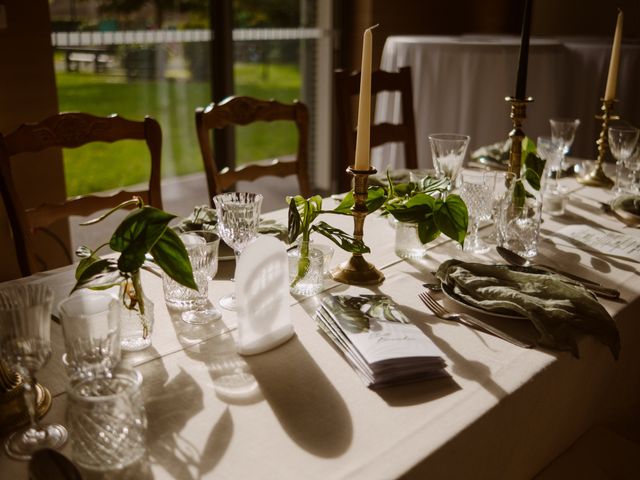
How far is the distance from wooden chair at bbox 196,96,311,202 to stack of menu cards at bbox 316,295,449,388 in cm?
93

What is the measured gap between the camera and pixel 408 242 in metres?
1.35

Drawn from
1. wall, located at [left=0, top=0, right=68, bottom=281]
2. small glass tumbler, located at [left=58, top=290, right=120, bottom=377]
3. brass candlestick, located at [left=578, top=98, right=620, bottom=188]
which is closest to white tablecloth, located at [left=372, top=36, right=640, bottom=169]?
brass candlestick, located at [left=578, top=98, right=620, bottom=188]

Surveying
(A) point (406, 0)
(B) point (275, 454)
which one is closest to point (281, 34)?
(A) point (406, 0)

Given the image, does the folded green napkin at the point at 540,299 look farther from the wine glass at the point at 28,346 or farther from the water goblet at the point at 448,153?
the wine glass at the point at 28,346

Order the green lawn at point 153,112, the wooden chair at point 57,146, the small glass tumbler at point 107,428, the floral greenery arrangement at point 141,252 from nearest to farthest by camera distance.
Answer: the small glass tumbler at point 107,428
the floral greenery arrangement at point 141,252
the wooden chair at point 57,146
the green lawn at point 153,112

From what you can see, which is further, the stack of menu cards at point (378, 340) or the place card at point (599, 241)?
the place card at point (599, 241)

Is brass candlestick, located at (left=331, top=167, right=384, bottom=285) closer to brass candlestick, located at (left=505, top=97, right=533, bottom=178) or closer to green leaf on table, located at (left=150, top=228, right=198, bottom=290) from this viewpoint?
green leaf on table, located at (left=150, top=228, right=198, bottom=290)

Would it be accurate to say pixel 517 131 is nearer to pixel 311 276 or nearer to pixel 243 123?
pixel 311 276

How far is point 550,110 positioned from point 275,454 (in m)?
3.12

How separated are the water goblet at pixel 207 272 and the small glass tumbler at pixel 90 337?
10.3 inches

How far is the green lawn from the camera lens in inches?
128

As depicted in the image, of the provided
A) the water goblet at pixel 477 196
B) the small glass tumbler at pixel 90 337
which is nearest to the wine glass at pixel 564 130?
the water goblet at pixel 477 196

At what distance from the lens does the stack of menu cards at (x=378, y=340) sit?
87 cm

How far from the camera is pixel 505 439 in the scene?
875mm
